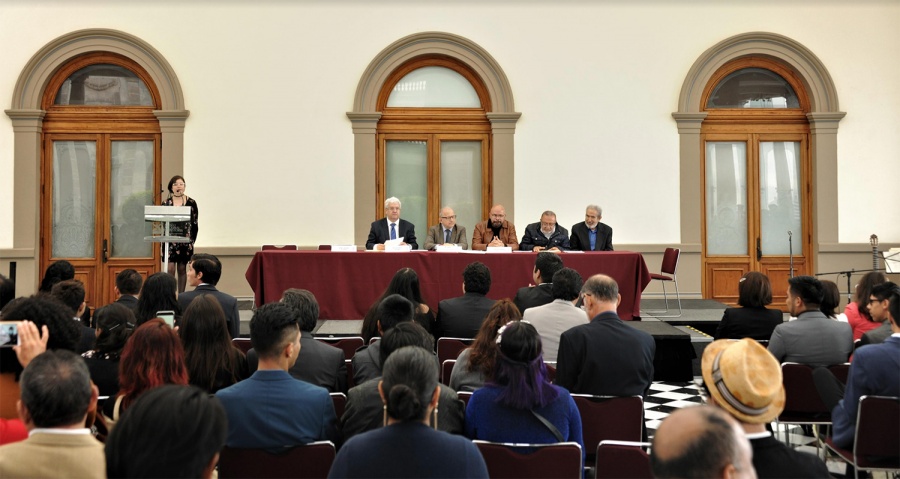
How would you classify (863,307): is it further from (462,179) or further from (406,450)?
(462,179)

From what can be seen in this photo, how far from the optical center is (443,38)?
9.78m

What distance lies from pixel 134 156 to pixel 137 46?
1.38 m

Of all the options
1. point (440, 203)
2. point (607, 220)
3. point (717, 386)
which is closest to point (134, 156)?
point (440, 203)

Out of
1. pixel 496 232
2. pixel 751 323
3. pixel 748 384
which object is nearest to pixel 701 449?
pixel 748 384

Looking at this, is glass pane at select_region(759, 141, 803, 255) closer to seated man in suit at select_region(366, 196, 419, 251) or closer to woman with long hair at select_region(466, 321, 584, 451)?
seated man in suit at select_region(366, 196, 419, 251)

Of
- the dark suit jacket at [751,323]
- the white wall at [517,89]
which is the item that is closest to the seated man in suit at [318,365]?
the dark suit jacket at [751,323]

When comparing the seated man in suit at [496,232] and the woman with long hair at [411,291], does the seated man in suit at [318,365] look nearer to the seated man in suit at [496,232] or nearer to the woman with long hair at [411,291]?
the woman with long hair at [411,291]

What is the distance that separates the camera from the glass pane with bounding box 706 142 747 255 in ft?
33.4

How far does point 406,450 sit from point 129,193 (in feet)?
29.3

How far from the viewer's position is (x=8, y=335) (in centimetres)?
241

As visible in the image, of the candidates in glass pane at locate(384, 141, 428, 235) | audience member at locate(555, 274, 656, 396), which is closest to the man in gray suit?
audience member at locate(555, 274, 656, 396)

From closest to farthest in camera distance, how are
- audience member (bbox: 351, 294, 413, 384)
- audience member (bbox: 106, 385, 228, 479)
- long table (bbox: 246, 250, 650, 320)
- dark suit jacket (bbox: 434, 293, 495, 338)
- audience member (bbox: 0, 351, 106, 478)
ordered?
audience member (bbox: 106, 385, 228, 479) → audience member (bbox: 0, 351, 106, 478) → audience member (bbox: 351, 294, 413, 384) → dark suit jacket (bbox: 434, 293, 495, 338) → long table (bbox: 246, 250, 650, 320)

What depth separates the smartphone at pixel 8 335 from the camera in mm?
2398

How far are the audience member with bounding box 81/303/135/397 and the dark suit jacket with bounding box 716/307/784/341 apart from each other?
3563 millimetres
